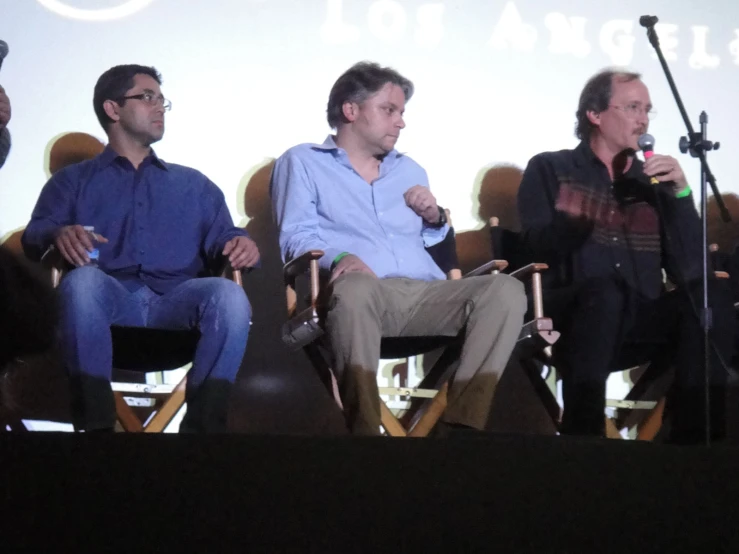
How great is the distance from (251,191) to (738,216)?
1610 millimetres

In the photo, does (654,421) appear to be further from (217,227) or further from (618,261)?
(217,227)

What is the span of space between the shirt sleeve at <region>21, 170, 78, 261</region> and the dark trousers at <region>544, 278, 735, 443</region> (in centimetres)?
131

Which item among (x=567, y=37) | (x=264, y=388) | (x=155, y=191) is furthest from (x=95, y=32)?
(x=567, y=37)

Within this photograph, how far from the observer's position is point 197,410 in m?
2.40

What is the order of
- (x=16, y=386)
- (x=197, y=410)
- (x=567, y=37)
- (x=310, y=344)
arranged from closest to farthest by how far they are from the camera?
(x=197, y=410) → (x=310, y=344) → (x=16, y=386) → (x=567, y=37)

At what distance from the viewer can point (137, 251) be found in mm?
2711

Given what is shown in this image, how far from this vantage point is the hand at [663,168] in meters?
2.58

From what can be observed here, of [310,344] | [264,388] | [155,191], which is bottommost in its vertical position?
[264,388]

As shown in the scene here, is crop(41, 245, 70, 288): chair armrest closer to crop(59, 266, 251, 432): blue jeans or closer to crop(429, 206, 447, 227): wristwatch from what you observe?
crop(59, 266, 251, 432): blue jeans

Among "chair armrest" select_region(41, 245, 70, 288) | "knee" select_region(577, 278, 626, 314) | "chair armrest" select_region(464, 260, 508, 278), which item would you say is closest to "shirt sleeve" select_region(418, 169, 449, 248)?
"chair armrest" select_region(464, 260, 508, 278)

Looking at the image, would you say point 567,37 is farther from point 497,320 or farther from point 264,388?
point 264,388

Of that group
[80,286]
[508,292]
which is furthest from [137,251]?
[508,292]

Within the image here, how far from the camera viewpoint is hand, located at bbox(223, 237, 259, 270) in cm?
265

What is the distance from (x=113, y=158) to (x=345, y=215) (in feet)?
2.17
